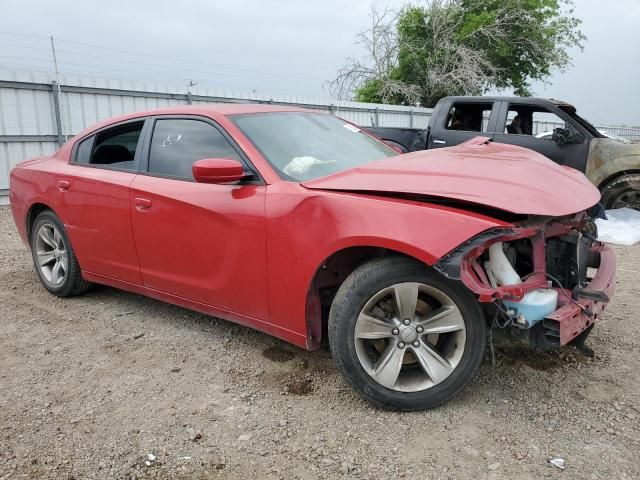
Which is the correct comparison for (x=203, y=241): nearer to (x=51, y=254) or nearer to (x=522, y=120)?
(x=51, y=254)

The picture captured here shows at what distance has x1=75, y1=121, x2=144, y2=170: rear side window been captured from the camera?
390 cm

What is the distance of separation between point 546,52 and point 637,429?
83.5 ft

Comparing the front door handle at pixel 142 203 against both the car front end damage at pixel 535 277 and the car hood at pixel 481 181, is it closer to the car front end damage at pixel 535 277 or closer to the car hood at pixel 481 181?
the car hood at pixel 481 181

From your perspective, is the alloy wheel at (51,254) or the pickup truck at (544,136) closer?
the alloy wheel at (51,254)

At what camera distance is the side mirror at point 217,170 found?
2.91 metres

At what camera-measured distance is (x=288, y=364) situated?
3283 millimetres

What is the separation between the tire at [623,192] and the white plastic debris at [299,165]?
17.7 feet

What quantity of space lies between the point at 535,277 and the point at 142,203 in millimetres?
2468

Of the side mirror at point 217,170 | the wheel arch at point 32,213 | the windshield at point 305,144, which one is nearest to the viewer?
the side mirror at point 217,170

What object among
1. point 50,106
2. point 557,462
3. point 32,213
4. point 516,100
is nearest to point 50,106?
point 50,106

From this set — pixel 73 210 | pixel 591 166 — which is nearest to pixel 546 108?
pixel 591 166

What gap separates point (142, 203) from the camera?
3568mm

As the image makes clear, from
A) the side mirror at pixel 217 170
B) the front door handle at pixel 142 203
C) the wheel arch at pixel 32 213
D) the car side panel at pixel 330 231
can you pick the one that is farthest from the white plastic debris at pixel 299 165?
the wheel arch at pixel 32 213

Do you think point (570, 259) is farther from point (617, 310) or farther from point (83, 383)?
point (83, 383)
